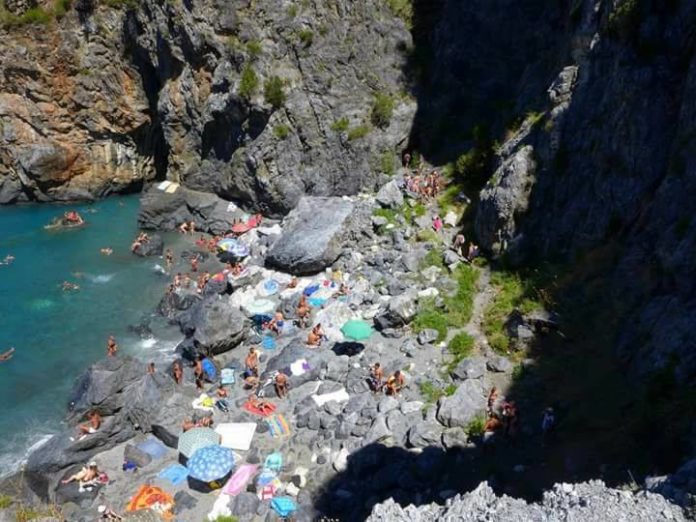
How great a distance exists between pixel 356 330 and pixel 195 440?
→ 6.75m

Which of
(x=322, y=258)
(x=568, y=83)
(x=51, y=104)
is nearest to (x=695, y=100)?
(x=568, y=83)

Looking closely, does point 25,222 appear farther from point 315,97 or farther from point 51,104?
point 315,97

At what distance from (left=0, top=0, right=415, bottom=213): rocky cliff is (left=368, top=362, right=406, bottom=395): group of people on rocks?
15.1m

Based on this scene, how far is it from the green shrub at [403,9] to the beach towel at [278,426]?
961 inches

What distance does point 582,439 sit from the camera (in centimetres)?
1482

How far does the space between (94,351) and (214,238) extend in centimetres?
1051

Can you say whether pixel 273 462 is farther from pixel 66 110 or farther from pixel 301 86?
pixel 66 110

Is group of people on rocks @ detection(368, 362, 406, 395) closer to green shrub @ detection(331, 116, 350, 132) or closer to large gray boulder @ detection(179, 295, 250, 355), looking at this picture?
large gray boulder @ detection(179, 295, 250, 355)

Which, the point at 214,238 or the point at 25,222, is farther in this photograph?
the point at 25,222

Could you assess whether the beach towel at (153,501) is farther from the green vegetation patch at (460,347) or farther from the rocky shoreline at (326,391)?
the green vegetation patch at (460,347)

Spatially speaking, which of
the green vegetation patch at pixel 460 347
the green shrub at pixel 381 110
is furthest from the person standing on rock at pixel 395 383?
the green shrub at pixel 381 110

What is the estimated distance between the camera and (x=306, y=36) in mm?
31625

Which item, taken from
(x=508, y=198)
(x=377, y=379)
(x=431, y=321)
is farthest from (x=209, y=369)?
(x=508, y=198)

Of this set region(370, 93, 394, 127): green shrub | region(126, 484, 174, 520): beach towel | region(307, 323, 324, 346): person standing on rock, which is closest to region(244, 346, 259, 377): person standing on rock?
region(307, 323, 324, 346): person standing on rock
